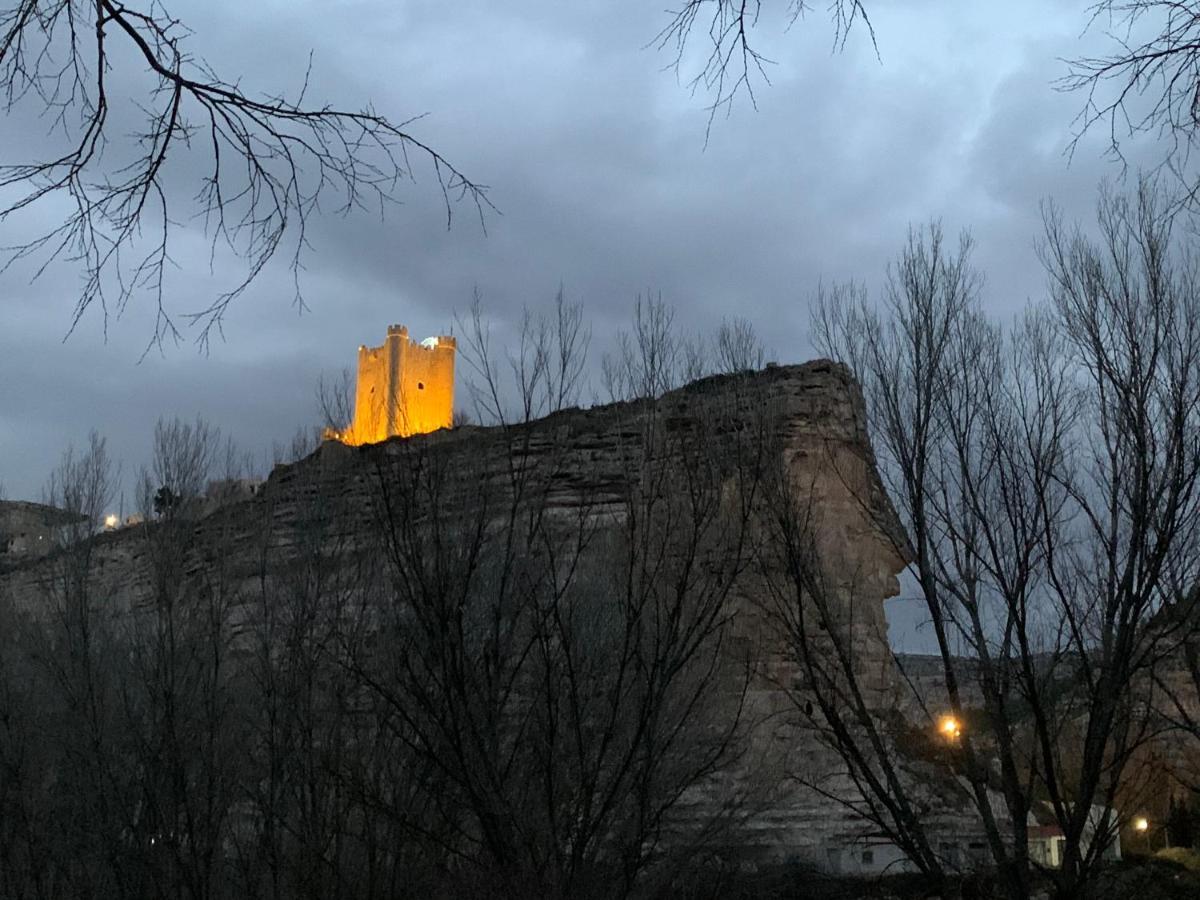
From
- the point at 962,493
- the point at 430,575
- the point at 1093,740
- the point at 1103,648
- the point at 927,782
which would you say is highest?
the point at 962,493

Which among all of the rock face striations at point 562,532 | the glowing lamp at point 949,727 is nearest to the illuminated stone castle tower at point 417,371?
the rock face striations at point 562,532

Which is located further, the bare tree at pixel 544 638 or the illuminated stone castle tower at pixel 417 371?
the illuminated stone castle tower at pixel 417 371

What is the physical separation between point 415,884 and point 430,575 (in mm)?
3798

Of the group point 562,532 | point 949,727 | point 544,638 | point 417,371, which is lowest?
point 949,727

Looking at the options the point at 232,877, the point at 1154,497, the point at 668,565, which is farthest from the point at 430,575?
the point at 232,877

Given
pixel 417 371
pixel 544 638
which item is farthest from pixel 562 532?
pixel 417 371

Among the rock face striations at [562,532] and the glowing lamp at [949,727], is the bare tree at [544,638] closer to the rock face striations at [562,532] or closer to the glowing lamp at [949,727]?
the rock face striations at [562,532]

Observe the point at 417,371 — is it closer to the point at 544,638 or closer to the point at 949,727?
the point at 949,727

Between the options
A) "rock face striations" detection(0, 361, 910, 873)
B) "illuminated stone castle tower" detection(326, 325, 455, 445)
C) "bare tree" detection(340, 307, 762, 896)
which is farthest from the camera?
"illuminated stone castle tower" detection(326, 325, 455, 445)

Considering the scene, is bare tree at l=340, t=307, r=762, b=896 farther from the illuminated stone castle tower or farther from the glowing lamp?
the illuminated stone castle tower

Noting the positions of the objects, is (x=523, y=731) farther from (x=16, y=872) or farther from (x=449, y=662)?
(x=16, y=872)

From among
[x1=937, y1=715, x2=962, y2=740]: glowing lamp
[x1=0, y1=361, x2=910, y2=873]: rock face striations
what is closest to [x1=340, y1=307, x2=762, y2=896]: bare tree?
[x1=0, y1=361, x2=910, y2=873]: rock face striations

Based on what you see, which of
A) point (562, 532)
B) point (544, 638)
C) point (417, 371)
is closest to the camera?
point (544, 638)

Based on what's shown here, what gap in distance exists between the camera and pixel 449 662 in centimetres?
439
